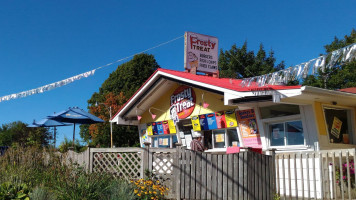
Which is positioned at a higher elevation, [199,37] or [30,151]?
[199,37]

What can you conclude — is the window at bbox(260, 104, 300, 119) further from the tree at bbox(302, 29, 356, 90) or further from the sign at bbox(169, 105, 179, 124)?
the tree at bbox(302, 29, 356, 90)

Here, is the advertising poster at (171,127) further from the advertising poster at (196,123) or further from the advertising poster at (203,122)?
the advertising poster at (203,122)

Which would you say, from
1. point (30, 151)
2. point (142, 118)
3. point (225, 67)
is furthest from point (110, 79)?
point (30, 151)

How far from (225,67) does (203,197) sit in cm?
2625

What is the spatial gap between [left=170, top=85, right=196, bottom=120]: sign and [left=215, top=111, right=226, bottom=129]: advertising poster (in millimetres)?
1210

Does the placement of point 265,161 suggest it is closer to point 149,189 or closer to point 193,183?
point 193,183

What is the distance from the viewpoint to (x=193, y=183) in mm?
6840

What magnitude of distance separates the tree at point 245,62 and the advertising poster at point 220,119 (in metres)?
19.0

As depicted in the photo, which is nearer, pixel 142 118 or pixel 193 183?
pixel 193 183

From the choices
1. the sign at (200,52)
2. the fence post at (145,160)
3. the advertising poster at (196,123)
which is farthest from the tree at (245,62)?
the fence post at (145,160)

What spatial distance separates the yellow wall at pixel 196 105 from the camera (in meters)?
11.6

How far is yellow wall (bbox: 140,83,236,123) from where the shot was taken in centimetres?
1159

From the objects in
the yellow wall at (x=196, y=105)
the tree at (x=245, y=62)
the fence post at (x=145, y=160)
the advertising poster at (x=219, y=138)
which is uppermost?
the tree at (x=245, y=62)

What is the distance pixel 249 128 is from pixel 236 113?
26.3 inches
